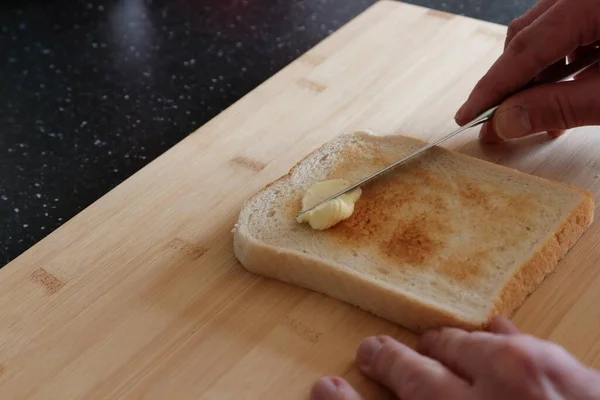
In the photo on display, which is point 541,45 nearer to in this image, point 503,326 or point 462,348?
point 503,326

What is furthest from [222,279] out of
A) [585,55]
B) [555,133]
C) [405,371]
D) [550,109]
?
[585,55]

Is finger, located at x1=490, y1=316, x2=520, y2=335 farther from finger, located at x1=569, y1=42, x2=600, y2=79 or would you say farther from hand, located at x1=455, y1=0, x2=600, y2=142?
finger, located at x1=569, y1=42, x2=600, y2=79

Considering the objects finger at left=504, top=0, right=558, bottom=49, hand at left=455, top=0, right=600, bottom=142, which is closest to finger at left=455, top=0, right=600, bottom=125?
hand at left=455, top=0, right=600, bottom=142

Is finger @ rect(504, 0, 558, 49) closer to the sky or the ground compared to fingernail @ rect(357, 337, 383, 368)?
closer to the sky

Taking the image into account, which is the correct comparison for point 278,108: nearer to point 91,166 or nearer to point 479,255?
point 91,166

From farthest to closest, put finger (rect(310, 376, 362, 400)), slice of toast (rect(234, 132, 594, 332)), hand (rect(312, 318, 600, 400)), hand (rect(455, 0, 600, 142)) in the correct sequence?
hand (rect(455, 0, 600, 142)) < slice of toast (rect(234, 132, 594, 332)) < finger (rect(310, 376, 362, 400)) < hand (rect(312, 318, 600, 400))

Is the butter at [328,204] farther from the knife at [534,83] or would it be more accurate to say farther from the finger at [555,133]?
the finger at [555,133]

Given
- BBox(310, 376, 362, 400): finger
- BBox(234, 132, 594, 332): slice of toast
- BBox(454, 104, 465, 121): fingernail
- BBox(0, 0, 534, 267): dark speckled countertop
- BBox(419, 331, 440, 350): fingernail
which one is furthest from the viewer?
BBox(0, 0, 534, 267): dark speckled countertop
